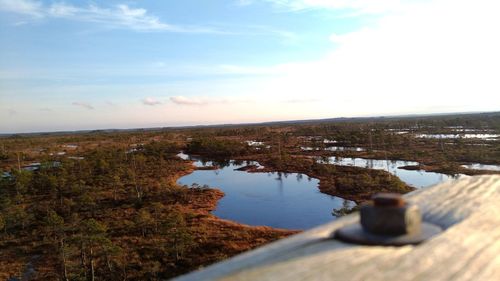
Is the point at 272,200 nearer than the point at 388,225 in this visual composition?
No

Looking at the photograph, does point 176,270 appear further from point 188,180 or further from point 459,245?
point 188,180

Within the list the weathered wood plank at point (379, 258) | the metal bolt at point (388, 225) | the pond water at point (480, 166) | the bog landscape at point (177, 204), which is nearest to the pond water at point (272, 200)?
the bog landscape at point (177, 204)

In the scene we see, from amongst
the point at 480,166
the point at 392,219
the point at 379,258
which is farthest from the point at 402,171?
the point at 379,258

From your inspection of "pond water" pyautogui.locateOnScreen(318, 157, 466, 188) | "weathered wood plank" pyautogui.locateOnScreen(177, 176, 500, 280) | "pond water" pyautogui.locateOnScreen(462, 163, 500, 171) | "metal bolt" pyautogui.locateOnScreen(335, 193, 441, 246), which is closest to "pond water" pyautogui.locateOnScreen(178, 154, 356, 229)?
"pond water" pyautogui.locateOnScreen(318, 157, 466, 188)

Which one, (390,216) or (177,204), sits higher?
(390,216)

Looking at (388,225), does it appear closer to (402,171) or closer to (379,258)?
(379,258)

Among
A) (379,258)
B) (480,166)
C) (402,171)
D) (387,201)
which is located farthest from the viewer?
(480,166)

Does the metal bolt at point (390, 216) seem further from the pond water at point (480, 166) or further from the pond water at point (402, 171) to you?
the pond water at point (480, 166)

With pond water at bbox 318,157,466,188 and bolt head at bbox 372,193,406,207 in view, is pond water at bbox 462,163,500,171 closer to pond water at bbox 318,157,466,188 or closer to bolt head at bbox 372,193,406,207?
pond water at bbox 318,157,466,188
